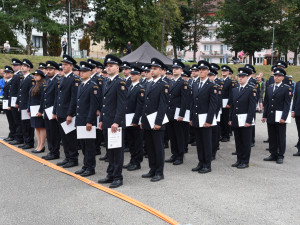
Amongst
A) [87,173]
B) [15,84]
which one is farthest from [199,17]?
[87,173]

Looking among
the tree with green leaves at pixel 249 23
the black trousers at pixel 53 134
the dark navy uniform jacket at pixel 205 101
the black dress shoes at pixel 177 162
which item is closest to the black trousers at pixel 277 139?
the dark navy uniform jacket at pixel 205 101

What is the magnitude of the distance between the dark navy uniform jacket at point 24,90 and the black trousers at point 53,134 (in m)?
1.34

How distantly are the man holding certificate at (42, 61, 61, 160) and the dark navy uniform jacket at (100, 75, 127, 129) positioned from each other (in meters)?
2.21

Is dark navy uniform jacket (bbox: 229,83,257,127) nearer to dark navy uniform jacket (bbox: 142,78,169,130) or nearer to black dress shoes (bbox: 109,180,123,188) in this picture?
dark navy uniform jacket (bbox: 142,78,169,130)

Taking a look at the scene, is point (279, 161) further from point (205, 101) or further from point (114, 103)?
point (114, 103)

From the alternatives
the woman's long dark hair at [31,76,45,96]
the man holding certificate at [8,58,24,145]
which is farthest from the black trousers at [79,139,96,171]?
the man holding certificate at [8,58,24,145]

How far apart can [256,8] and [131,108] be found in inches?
1636

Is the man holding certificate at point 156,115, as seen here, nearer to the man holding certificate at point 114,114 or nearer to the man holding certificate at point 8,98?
the man holding certificate at point 114,114

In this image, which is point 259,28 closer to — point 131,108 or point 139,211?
point 131,108

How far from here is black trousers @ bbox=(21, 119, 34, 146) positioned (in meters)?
9.11

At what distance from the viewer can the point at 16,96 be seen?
9344 mm

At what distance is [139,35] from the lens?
3959cm

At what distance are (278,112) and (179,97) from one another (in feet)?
7.44

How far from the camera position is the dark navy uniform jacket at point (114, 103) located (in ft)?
18.8
